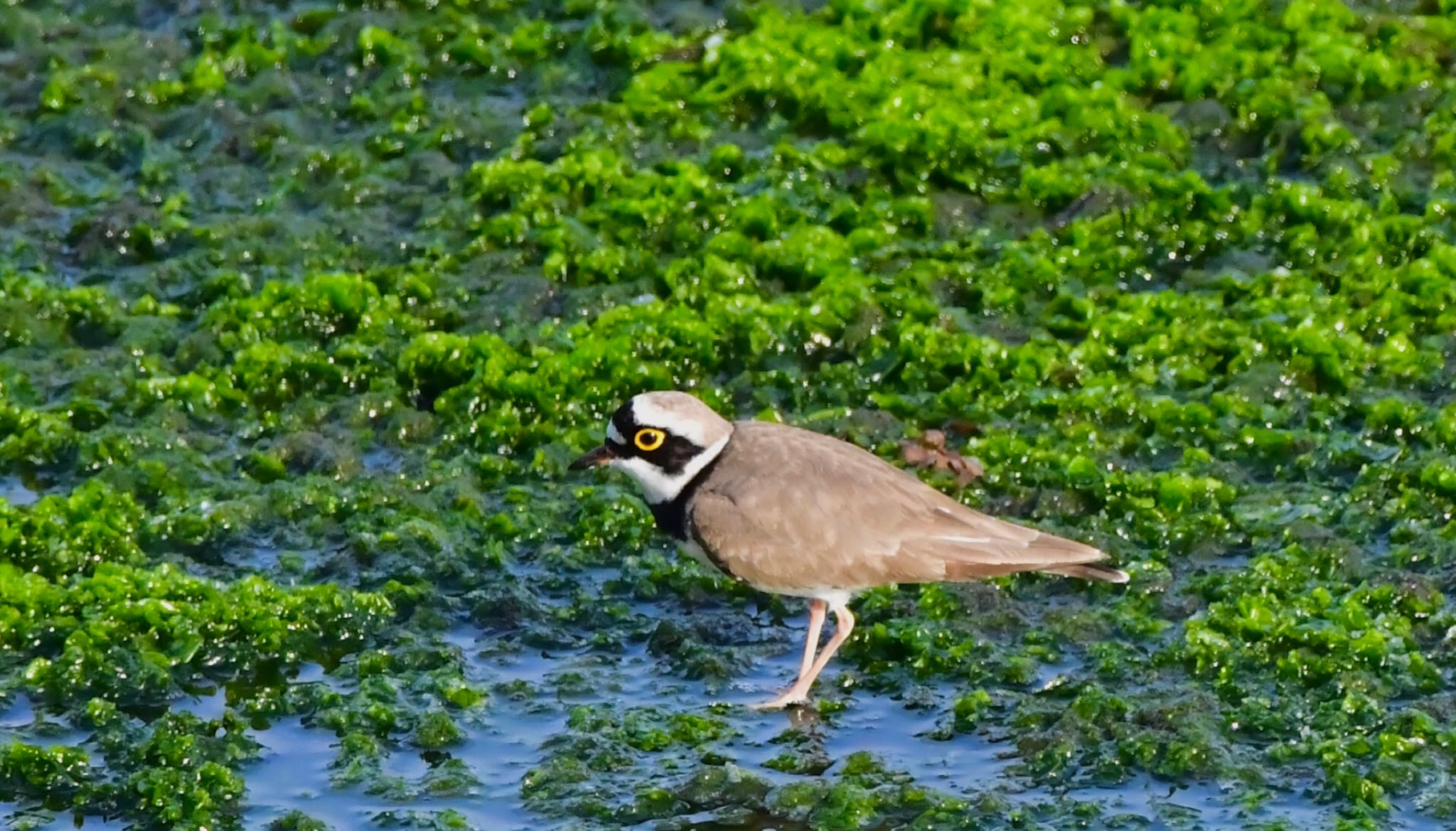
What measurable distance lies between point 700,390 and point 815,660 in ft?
7.59

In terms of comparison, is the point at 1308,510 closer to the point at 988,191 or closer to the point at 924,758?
the point at 924,758

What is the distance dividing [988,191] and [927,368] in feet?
6.25

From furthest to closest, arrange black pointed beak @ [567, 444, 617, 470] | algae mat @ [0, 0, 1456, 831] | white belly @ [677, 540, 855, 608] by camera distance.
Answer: black pointed beak @ [567, 444, 617, 470] → white belly @ [677, 540, 855, 608] → algae mat @ [0, 0, 1456, 831]

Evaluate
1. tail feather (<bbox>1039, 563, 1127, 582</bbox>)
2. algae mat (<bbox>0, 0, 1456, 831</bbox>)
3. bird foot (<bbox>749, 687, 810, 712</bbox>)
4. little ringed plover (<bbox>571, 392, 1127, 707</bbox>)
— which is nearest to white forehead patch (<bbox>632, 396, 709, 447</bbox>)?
little ringed plover (<bbox>571, 392, 1127, 707</bbox>)

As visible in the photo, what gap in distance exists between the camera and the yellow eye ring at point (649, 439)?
9062 millimetres

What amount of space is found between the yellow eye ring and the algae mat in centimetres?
72

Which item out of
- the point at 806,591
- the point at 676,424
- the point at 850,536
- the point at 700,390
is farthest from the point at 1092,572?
the point at 700,390

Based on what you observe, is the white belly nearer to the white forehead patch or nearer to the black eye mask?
the black eye mask

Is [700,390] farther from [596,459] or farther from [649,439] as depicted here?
[649,439]

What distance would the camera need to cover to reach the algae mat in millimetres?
8289

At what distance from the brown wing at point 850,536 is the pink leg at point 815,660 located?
8.6 inches

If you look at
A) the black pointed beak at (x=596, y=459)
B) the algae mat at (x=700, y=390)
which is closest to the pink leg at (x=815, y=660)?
the algae mat at (x=700, y=390)

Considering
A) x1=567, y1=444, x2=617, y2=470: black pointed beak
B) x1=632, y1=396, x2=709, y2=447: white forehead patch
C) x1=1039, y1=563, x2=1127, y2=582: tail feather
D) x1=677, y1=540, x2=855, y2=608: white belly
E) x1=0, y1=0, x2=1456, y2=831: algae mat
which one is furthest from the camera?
x1=567, y1=444, x2=617, y2=470: black pointed beak

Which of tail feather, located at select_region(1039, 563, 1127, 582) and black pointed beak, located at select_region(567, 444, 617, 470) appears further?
black pointed beak, located at select_region(567, 444, 617, 470)
